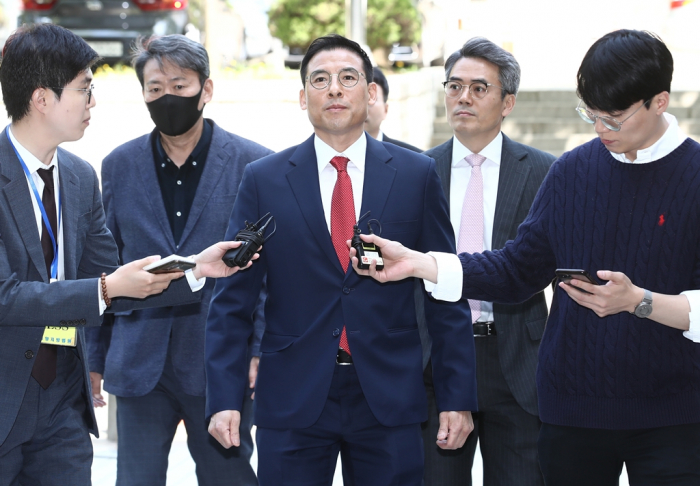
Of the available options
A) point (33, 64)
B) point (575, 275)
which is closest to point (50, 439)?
point (33, 64)

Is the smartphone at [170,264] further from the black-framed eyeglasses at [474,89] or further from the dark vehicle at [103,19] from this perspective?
the dark vehicle at [103,19]

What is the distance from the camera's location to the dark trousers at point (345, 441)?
3.45 meters

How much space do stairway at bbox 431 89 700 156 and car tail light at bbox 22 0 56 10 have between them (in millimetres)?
5533

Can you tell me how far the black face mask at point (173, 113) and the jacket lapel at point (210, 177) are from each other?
0.17 m

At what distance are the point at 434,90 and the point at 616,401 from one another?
33.5 feet

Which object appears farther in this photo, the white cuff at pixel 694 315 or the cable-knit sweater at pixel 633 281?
the cable-knit sweater at pixel 633 281

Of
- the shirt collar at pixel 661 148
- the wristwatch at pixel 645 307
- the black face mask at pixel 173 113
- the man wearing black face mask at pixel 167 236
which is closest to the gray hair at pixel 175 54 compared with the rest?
the man wearing black face mask at pixel 167 236

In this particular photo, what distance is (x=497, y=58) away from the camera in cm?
461

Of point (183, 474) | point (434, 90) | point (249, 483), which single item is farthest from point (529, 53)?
point (249, 483)

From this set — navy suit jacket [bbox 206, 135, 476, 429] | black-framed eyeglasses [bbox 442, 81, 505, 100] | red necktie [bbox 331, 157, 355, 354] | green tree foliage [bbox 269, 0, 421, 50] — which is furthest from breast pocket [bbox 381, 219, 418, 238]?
green tree foliage [bbox 269, 0, 421, 50]

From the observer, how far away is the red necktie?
3543 millimetres

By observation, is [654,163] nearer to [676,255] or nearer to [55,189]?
[676,255]

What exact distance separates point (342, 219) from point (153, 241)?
Result: 52.9 inches

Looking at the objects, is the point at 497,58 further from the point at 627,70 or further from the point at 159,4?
the point at 159,4
